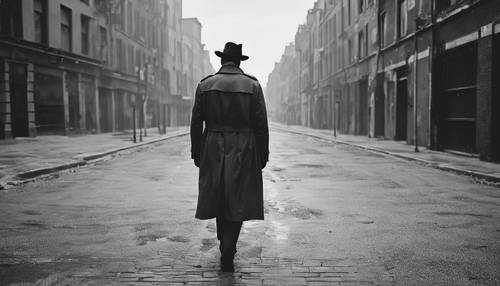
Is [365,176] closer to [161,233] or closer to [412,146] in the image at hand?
[161,233]

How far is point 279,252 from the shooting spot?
4547mm

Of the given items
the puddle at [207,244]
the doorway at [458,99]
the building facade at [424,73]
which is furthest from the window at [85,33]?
the puddle at [207,244]

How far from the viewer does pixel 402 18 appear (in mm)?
21062

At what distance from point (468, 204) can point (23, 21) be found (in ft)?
65.3

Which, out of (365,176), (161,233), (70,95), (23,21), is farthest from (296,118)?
(161,233)

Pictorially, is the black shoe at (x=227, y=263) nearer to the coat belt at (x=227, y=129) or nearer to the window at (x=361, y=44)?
the coat belt at (x=227, y=129)

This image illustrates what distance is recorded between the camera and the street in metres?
3.90

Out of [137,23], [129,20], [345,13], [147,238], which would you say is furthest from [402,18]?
[137,23]

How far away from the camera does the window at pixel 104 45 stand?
Answer: 30.7m

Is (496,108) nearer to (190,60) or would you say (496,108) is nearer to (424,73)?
(424,73)

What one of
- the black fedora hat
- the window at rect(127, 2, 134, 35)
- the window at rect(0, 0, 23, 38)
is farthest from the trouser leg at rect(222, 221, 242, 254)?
the window at rect(127, 2, 134, 35)

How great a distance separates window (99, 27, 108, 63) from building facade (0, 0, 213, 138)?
3 centimetres

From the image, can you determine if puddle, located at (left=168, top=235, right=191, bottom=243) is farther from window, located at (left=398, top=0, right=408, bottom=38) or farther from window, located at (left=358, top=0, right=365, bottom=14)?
window, located at (left=358, top=0, right=365, bottom=14)

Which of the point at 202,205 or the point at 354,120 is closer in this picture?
the point at 202,205
